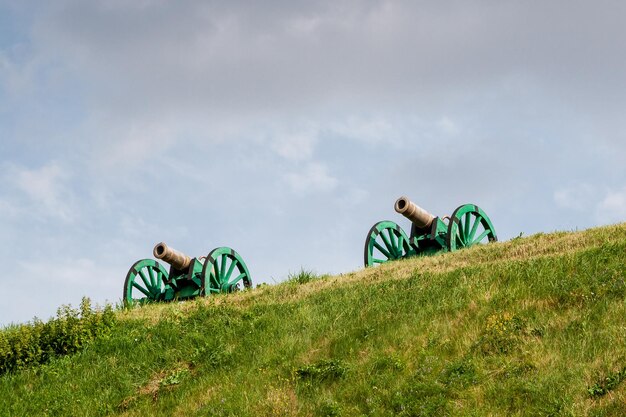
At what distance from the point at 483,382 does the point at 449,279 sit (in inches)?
173

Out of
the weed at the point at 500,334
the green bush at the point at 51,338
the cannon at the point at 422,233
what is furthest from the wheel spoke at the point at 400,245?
the weed at the point at 500,334

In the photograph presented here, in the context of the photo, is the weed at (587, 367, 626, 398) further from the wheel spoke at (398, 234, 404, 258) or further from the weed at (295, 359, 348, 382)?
the wheel spoke at (398, 234, 404, 258)

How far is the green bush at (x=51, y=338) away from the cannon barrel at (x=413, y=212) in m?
8.87

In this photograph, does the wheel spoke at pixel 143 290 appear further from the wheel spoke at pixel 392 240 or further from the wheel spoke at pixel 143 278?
the wheel spoke at pixel 392 240

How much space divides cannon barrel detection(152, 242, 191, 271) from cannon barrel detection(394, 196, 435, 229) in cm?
548

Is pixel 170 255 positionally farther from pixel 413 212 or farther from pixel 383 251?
pixel 413 212

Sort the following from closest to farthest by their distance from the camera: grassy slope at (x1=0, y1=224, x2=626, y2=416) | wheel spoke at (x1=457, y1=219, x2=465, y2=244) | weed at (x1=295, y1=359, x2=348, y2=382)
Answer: grassy slope at (x1=0, y1=224, x2=626, y2=416) → weed at (x1=295, y1=359, x2=348, y2=382) → wheel spoke at (x1=457, y1=219, x2=465, y2=244)

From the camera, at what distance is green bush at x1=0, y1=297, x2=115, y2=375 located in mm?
15359

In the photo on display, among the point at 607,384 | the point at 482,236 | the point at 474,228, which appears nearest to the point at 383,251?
the point at 474,228

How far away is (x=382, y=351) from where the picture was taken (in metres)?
12.1

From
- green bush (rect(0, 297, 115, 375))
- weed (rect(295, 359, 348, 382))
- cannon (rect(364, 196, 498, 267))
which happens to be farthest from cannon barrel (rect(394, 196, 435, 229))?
weed (rect(295, 359, 348, 382))

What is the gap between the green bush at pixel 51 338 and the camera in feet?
50.4

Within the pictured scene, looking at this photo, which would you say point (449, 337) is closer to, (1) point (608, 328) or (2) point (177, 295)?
(1) point (608, 328)

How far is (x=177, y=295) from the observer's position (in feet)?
73.3
